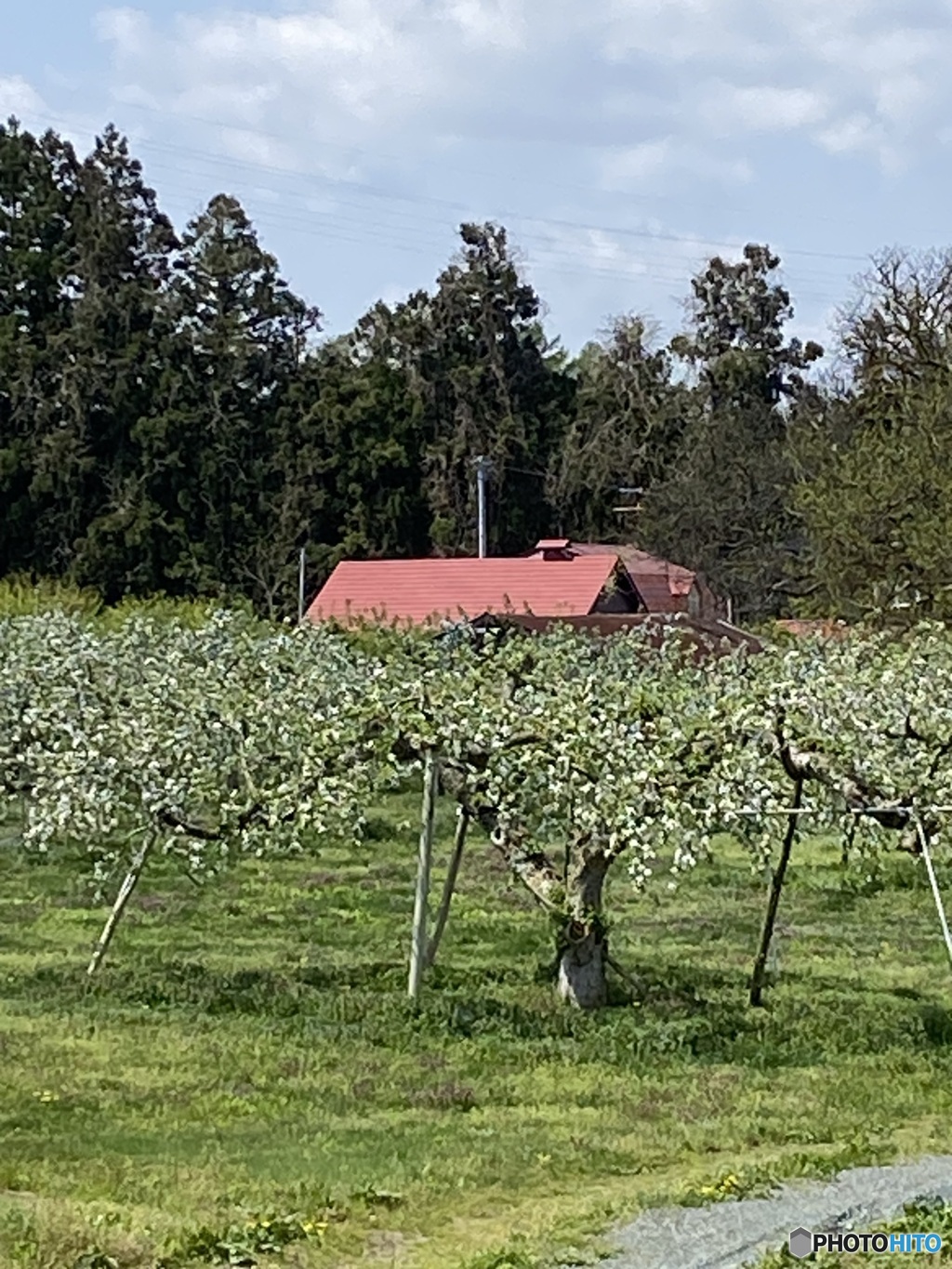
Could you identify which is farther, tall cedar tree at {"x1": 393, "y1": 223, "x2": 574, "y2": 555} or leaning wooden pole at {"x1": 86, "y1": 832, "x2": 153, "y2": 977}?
tall cedar tree at {"x1": 393, "y1": 223, "x2": 574, "y2": 555}

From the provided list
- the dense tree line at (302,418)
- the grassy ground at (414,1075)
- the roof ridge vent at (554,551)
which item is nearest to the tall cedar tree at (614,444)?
the dense tree line at (302,418)

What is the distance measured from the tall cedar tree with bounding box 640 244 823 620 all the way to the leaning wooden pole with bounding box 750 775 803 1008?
33.2m

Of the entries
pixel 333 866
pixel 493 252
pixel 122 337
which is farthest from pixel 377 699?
pixel 493 252

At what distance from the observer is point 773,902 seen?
36.2ft

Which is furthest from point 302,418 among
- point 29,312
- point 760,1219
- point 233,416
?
point 760,1219

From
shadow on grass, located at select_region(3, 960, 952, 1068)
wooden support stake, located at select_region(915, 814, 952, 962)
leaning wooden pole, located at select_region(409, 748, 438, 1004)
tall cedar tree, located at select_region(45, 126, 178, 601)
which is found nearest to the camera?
wooden support stake, located at select_region(915, 814, 952, 962)

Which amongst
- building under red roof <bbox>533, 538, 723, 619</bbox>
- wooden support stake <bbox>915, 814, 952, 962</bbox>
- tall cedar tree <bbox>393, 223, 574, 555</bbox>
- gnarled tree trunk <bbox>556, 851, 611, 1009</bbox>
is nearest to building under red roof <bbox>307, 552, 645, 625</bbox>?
building under red roof <bbox>533, 538, 723, 619</bbox>

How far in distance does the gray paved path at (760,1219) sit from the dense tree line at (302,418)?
3664 centimetres

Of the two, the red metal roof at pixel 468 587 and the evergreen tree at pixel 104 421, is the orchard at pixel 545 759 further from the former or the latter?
the evergreen tree at pixel 104 421

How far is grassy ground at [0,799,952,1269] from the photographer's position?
646 cm

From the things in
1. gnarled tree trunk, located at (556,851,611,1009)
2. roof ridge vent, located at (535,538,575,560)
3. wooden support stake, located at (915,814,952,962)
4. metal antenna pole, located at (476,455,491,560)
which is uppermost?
metal antenna pole, located at (476,455,491,560)

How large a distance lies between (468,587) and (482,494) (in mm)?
8742

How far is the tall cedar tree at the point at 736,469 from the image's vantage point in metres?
49.5

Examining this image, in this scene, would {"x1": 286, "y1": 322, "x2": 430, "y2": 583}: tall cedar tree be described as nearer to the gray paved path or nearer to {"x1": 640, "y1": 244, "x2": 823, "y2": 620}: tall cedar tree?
{"x1": 640, "y1": 244, "x2": 823, "y2": 620}: tall cedar tree
